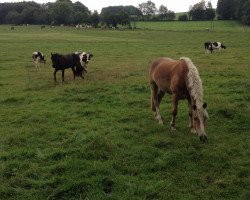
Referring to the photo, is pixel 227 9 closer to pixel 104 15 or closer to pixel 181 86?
pixel 104 15

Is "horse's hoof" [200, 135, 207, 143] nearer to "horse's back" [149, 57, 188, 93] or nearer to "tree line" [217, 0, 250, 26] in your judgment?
"horse's back" [149, 57, 188, 93]

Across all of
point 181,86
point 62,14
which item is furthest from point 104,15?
point 181,86

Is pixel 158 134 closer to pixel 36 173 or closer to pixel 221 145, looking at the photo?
pixel 221 145

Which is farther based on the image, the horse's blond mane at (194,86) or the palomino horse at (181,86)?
the horse's blond mane at (194,86)

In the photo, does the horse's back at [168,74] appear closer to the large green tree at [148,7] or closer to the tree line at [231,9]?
the tree line at [231,9]


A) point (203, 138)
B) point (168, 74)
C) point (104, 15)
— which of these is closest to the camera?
point (203, 138)

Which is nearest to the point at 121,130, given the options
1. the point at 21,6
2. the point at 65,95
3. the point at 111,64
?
the point at 65,95

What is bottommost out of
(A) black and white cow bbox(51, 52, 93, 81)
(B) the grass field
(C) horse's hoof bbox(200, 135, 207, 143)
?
(B) the grass field

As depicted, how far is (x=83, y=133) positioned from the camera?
10.3 meters

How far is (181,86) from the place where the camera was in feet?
32.3

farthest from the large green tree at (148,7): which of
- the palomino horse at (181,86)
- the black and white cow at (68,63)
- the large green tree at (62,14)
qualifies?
the palomino horse at (181,86)

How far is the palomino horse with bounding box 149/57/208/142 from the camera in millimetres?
8938

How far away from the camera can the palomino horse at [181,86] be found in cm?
894

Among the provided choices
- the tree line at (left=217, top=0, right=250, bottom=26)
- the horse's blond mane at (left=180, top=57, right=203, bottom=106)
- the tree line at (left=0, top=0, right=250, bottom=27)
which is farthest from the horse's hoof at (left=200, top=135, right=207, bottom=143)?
the tree line at (left=217, top=0, right=250, bottom=26)
